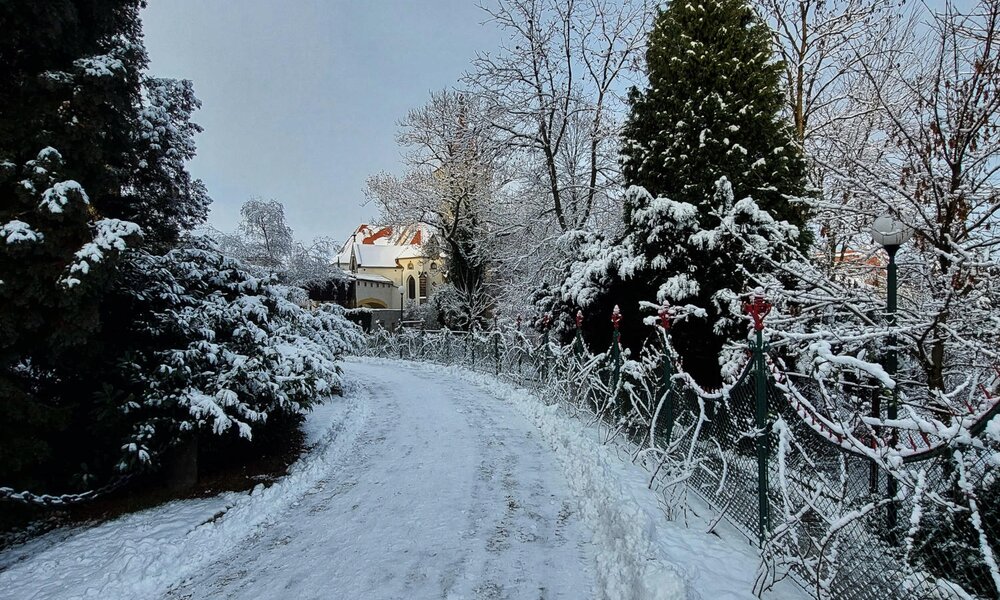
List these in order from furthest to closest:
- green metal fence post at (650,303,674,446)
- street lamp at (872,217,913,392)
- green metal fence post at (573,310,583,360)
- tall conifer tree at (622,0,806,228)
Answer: green metal fence post at (573,310,583,360), tall conifer tree at (622,0,806,228), green metal fence post at (650,303,674,446), street lamp at (872,217,913,392)

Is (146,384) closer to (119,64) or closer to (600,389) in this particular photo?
(119,64)

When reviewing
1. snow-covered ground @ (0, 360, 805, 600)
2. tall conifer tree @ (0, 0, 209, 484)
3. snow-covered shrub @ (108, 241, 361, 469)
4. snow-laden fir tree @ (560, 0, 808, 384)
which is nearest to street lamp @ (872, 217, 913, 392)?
snow-covered ground @ (0, 360, 805, 600)

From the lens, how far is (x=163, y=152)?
6.39 meters

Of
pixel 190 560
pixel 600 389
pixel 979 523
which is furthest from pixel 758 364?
pixel 190 560

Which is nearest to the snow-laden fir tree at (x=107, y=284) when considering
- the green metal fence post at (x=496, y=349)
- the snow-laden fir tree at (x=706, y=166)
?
the snow-laden fir tree at (x=706, y=166)

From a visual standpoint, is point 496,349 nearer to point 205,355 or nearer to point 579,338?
point 579,338

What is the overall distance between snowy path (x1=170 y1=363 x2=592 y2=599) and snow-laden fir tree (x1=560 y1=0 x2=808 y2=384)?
318 cm

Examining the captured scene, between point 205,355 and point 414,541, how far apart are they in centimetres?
→ 331

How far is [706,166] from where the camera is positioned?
318 inches

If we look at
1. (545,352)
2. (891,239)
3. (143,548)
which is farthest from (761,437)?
(545,352)

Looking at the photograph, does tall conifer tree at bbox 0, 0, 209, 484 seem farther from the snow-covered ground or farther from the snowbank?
the snow-covered ground

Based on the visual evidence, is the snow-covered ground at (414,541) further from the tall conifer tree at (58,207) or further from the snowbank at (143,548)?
the tall conifer tree at (58,207)

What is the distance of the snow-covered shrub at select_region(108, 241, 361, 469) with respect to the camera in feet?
17.7

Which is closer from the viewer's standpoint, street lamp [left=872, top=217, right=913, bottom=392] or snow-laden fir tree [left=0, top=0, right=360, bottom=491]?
street lamp [left=872, top=217, right=913, bottom=392]
